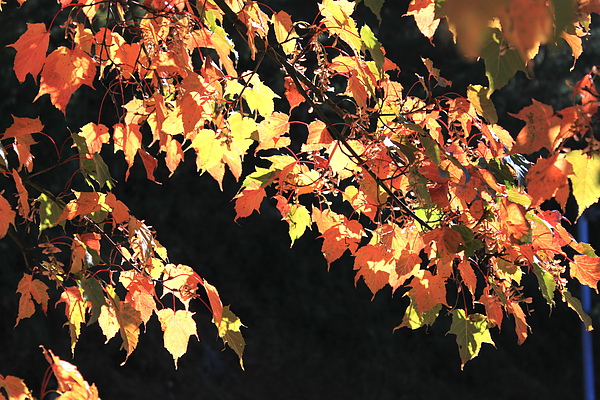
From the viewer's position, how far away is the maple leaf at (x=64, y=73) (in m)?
1.25

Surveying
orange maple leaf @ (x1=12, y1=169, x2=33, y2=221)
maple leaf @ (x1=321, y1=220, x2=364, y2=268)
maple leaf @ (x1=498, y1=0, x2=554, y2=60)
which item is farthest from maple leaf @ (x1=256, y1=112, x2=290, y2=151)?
maple leaf @ (x1=498, y1=0, x2=554, y2=60)

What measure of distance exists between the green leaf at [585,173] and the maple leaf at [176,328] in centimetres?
81

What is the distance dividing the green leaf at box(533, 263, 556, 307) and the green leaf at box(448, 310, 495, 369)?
0.19 meters

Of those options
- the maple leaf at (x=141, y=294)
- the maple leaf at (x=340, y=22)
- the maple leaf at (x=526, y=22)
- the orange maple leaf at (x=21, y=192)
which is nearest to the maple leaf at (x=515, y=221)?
the maple leaf at (x=340, y=22)

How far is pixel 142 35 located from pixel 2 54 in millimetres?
2831

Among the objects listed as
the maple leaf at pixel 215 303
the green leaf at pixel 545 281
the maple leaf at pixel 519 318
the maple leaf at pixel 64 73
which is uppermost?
the maple leaf at pixel 64 73

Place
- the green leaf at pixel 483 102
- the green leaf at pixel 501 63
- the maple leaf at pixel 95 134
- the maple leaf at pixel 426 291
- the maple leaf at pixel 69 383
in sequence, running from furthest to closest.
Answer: the maple leaf at pixel 95 134, the maple leaf at pixel 426 291, the green leaf at pixel 483 102, the maple leaf at pixel 69 383, the green leaf at pixel 501 63

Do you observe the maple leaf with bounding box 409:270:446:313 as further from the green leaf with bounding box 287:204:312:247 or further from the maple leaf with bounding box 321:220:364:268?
the green leaf with bounding box 287:204:312:247

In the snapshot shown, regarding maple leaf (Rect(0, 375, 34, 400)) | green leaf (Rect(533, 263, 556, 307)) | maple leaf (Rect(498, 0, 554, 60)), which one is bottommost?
maple leaf (Rect(0, 375, 34, 400))

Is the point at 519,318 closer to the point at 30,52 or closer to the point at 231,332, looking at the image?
the point at 231,332

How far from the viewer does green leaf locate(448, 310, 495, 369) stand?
52.1 inches

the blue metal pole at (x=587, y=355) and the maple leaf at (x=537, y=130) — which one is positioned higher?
the maple leaf at (x=537, y=130)

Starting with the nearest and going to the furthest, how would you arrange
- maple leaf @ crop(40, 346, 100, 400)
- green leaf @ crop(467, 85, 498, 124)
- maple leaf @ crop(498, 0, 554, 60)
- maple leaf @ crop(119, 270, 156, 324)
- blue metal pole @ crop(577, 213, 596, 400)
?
maple leaf @ crop(498, 0, 554, 60)
maple leaf @ crop(40, 346, 100, 400)
green leaf @ crop(467, 85, 498, 124)
maple leaf @ crop(119, 270, 156, 324)
blue metal pole @ crop(577, 213, 596, 400)

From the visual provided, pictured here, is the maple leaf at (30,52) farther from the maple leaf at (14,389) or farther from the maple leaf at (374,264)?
the maple leaf at (374,264)
